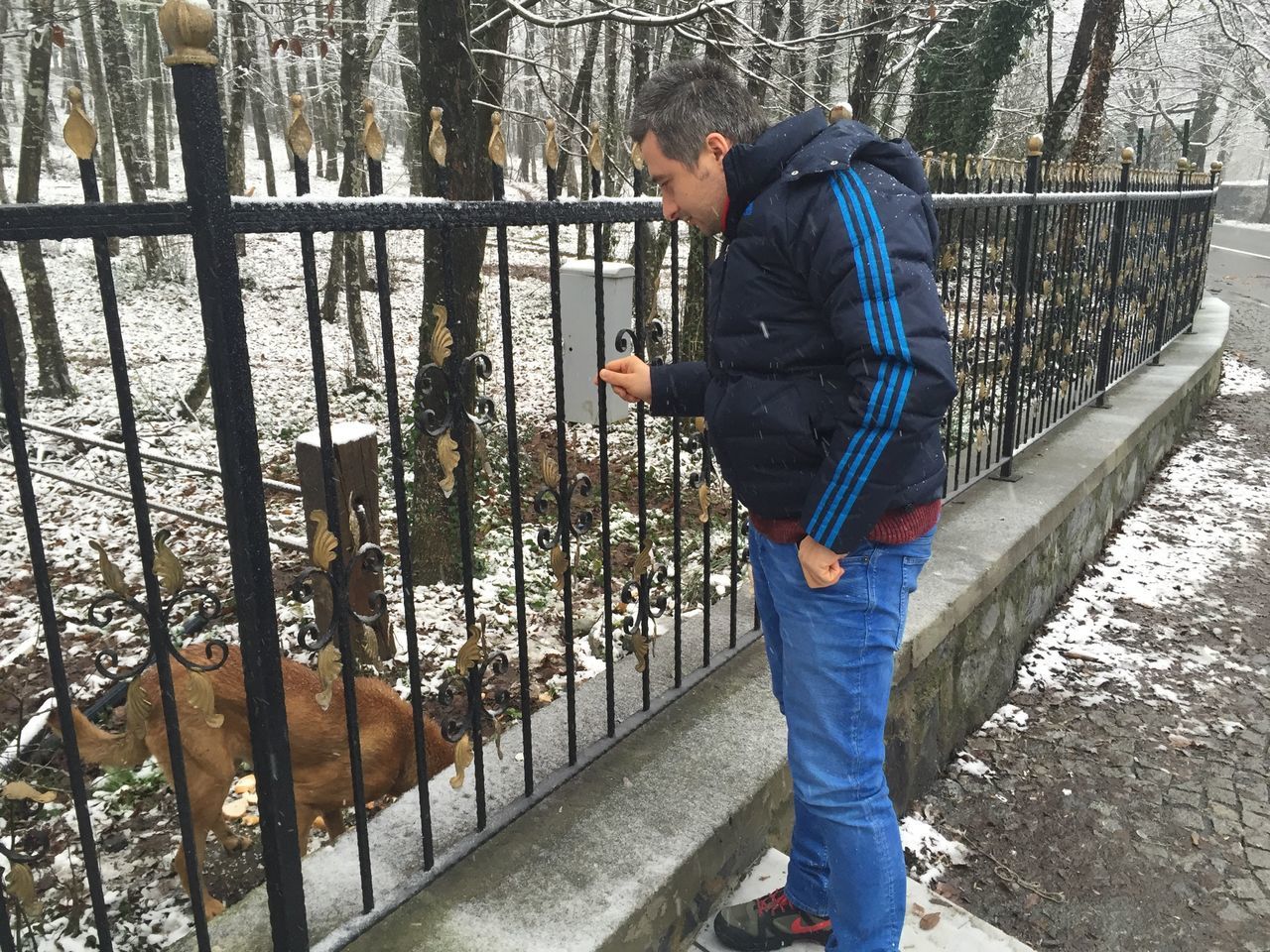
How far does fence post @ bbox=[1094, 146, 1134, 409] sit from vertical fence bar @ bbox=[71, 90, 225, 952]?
20.6 feet

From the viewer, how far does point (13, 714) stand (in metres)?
4.50

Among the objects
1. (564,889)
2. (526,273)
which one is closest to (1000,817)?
(564,889)

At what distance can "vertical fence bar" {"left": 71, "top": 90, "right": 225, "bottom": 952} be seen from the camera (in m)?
1.37

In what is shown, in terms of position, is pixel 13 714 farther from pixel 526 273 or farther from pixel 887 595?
pixel 526 273

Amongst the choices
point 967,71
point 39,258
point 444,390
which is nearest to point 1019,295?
point 444,390

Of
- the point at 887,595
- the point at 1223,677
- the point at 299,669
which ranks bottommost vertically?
the point at 1223,677

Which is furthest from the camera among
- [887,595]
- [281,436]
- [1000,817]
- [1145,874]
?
[281,436]

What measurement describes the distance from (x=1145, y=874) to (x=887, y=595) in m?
2.03

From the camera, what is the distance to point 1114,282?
6.41m

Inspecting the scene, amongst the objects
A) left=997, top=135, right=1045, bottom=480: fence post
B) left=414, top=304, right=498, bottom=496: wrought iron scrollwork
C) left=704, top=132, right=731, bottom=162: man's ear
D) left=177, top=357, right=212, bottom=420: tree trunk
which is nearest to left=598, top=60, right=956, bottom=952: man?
left=704, top=132, right=731, bottom=162: man's ear

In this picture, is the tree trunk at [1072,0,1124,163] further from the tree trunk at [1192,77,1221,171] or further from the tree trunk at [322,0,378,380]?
the tree trunk at [1192,77,1221,171]

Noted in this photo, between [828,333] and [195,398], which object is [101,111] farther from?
[828,333]

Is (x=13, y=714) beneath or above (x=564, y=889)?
beneath

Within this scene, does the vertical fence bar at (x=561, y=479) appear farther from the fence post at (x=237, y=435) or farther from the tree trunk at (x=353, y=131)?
the tree trunk at (x=353, y=131)
